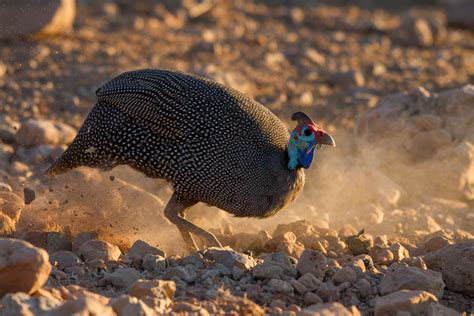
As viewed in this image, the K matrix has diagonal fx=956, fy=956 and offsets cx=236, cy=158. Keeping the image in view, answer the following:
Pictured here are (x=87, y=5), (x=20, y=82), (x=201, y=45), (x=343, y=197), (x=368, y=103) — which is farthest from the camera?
(x=87, y=5)

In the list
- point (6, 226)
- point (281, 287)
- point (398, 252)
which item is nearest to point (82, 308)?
point (281, 287)

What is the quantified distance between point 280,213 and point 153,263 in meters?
2.15

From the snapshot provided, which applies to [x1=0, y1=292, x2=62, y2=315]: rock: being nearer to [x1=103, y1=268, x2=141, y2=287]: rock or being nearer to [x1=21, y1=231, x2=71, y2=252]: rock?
[x1=103, y1=268, x2=141, y2=287]: rock

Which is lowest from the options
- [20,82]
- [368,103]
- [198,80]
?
[20,82]

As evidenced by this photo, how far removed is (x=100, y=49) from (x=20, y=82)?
2072 mm

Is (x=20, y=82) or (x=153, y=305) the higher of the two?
(x=153, y=305)

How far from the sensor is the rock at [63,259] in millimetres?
4844

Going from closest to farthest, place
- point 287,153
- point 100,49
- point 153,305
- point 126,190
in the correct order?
point 153,305 < point 287,153 < point 126,190 < point 100,49

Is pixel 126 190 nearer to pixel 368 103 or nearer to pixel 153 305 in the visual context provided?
pixel 153 305

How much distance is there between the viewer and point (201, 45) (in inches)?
479

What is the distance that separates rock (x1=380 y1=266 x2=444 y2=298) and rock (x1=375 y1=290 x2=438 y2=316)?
210 millimetres

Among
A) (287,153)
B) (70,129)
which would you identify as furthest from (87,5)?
(287,153)

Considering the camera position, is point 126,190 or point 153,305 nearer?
point 153,305

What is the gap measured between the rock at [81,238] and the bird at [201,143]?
0.58m
